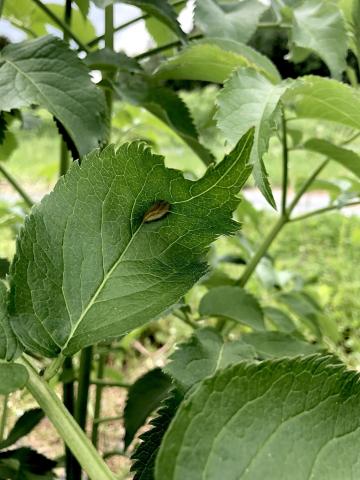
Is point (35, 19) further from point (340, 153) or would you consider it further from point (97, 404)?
point (97, 404)

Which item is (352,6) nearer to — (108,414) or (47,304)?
(47,304)

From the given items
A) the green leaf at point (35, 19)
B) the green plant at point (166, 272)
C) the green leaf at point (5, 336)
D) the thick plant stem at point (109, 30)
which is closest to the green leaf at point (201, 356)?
the green plant at point (166, 272)

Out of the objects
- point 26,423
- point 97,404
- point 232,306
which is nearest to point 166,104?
point 232,306

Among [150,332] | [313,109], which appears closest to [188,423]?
[313,109]

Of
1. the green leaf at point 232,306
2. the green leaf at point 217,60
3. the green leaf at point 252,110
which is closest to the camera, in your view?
the green leaf at point 252,110

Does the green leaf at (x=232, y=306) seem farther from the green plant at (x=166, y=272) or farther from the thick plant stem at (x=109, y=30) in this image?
the thick plant stem at (x=109, y=30)
